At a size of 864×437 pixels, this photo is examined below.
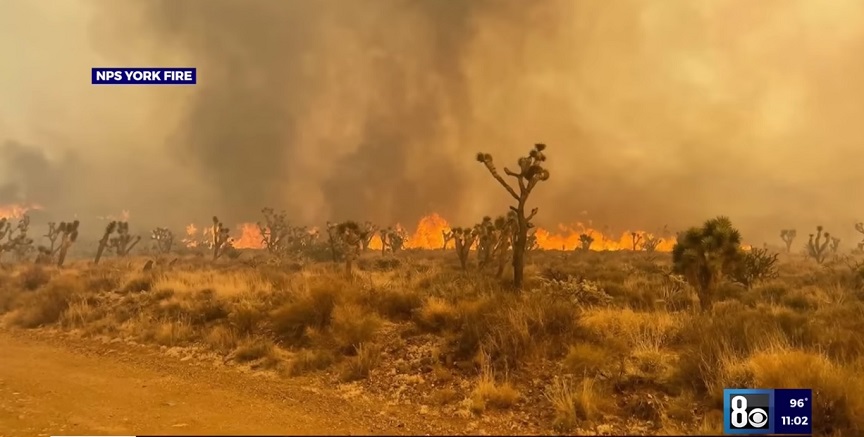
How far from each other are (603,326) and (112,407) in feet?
30.8

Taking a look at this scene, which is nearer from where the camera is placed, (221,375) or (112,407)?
(112,407)

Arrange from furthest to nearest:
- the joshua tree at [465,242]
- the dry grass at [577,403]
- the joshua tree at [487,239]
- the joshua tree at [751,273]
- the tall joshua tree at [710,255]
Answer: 1. the joshua tree at [465,242]
2. the joshua tree at [487,239]
3. the joshua tree at [751,273]
4. the tall joshua tree at [710,255]
5. the dry grass at [577,403]

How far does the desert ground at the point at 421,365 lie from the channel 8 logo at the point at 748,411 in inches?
9.1

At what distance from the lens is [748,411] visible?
5938 mm

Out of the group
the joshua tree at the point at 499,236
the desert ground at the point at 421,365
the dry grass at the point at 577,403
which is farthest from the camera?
the joshua tree at the point at 499,236

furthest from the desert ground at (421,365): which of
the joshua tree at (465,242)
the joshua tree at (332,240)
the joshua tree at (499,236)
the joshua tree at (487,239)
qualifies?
the joshua tree at (332,240)

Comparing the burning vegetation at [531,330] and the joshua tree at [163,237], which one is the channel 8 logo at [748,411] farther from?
the joshua tree at [163,237]

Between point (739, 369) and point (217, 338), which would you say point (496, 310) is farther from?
point (217, 338)

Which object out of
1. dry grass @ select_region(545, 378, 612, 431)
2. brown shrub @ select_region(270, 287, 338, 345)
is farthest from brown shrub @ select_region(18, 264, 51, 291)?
dry grass @ select_region(545, 378, 612, 431)

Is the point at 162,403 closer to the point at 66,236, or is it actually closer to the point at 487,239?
the point at 487,239

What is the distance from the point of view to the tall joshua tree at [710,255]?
15.6 m

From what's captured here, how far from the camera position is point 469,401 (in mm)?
7652

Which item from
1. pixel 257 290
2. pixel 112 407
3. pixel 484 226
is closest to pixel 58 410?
pixel 112 407

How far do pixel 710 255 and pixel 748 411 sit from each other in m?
11.2
